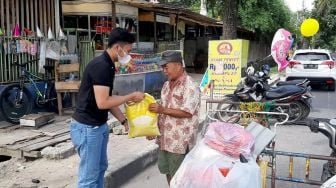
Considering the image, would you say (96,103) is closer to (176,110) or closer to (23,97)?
(176,110)

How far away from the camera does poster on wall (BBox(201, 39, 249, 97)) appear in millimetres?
10328

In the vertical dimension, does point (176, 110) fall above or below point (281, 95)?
above

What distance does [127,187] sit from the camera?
17.0ft

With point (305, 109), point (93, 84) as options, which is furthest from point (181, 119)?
point (305, 109)

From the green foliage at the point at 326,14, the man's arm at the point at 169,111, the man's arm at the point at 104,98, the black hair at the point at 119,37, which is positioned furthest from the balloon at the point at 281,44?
the green foliage at the point at 326,14

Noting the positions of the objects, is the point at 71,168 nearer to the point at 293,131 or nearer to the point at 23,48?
the point at 23,48

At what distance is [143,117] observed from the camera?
3.58 meters

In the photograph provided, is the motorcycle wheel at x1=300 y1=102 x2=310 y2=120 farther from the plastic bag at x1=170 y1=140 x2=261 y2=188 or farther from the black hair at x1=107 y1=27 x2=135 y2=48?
the plastic bag at x1=170 y1=140 x2=261 y2=188

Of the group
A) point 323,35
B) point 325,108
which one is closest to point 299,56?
point 325,108

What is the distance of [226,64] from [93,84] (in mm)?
7384

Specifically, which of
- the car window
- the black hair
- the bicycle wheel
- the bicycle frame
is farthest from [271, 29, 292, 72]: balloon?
the black hair

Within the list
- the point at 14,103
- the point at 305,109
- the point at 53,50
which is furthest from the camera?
the point at 305,109

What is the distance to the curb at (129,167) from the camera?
16.7 feet

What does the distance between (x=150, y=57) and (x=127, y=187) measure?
25.9ft
